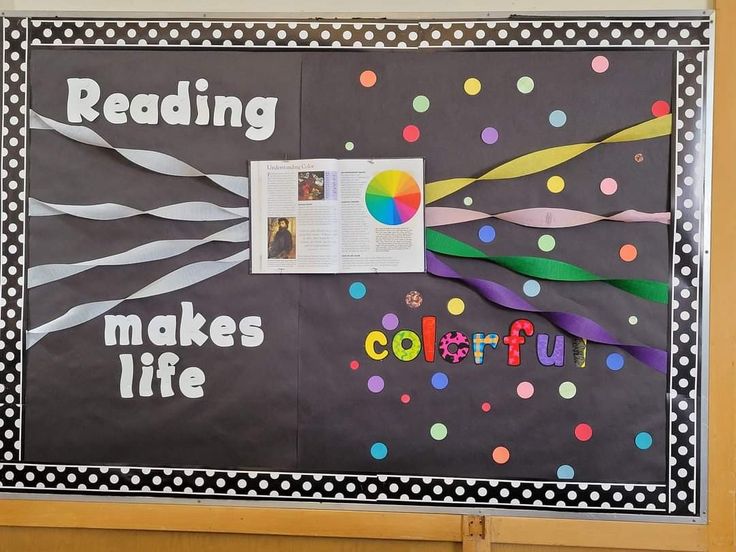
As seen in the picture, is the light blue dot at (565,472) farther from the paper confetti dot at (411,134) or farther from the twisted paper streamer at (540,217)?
the paper confetti dot at (411,134)

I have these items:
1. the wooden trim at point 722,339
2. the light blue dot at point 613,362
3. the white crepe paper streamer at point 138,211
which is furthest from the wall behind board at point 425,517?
the white crepe paper streamer at point 138,211

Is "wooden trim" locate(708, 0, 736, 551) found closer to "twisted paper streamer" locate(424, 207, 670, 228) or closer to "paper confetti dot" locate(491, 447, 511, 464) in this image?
"twisted paper streamer" locate(424, 207, 670, 228)

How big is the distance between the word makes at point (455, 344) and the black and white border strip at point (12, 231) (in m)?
0.83

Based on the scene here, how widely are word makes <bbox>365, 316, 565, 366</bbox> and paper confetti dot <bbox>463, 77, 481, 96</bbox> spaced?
518 mm

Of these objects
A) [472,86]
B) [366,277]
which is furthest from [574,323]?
[472,86]

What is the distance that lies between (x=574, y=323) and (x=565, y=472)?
34 cm

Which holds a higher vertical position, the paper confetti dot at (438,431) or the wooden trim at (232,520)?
the paper confetti dot at (438,431)

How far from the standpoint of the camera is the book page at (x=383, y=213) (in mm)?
1401

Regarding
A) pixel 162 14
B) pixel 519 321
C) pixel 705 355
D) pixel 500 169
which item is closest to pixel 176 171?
pixel 162 14

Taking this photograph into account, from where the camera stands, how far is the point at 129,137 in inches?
56.6

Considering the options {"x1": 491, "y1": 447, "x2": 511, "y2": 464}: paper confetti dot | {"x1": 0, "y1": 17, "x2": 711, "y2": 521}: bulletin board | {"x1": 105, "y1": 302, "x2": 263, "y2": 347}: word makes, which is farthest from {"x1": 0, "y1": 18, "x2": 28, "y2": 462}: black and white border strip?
{"x1": 491, "y1": 447, "x2": 511, "y2": 464}: paper confetti dot

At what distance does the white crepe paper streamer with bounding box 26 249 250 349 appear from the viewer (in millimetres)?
1432

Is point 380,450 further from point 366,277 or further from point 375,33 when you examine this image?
point 375,33

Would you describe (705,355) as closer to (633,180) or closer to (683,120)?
(633,180)
